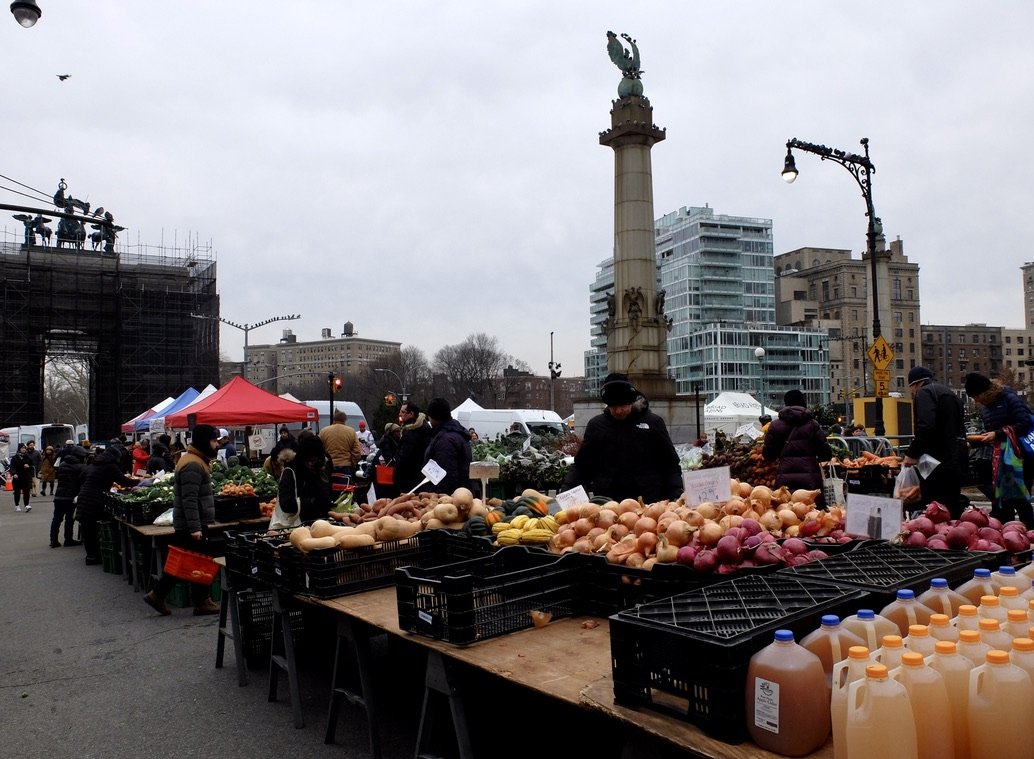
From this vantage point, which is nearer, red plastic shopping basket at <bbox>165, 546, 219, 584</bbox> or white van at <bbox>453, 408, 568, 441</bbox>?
red plastic shopping basket at <bbox>165, 546, 219, 584</bbox>

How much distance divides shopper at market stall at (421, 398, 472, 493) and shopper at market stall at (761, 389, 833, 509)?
11.7 feet

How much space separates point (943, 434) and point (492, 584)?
18.1 feet

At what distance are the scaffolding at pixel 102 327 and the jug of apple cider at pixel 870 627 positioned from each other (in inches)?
1944

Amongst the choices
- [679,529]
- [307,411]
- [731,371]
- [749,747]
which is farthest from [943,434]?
[731,371]

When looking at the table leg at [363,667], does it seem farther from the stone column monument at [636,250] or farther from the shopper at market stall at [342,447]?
the stone column monument at [636,250]

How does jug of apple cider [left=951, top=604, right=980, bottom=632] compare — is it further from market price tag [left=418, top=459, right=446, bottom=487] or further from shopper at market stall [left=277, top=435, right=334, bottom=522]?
shopper at market stall [left=277, top=435, right=334, bottom=522]

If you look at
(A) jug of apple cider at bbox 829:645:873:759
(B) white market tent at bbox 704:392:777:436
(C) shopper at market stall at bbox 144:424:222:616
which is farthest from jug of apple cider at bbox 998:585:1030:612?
(B) white market tent at bbox 704:392:777:436

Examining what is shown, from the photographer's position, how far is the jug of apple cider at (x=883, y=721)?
1.77m

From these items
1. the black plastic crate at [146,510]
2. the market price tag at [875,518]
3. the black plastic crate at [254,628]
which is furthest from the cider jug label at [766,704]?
the black plastic crate at [146,510]

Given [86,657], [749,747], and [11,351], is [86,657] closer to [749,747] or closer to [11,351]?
[749,747]

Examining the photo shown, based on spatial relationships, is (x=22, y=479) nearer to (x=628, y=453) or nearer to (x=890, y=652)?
(x=628, y=453)

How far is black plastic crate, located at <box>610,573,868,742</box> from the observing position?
216 centimetres

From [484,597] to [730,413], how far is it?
24.4 metres

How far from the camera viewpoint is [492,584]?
358 centimetres
